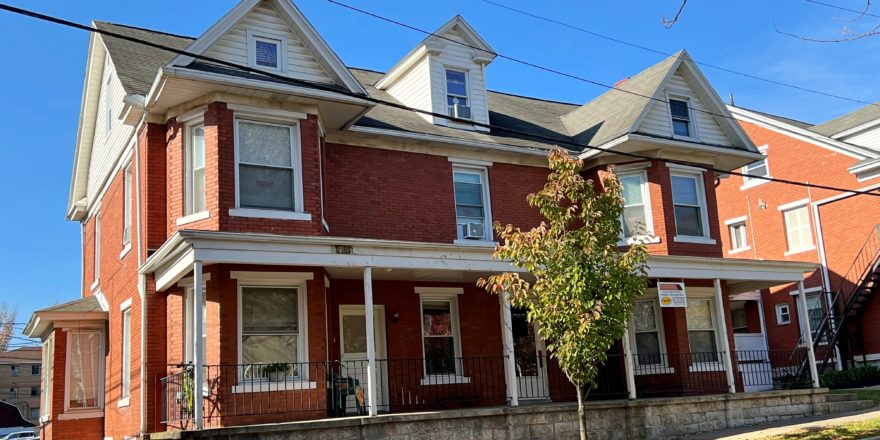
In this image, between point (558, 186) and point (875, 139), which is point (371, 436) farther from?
point (875, 139)

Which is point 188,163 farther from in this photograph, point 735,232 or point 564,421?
point 735,232

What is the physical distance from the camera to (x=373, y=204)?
663 inches

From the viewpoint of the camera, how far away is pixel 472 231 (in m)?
17.8

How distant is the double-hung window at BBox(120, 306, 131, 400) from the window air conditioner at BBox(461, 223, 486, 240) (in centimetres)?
700

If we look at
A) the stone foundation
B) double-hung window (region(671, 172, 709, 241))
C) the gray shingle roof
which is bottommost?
the stone foundation

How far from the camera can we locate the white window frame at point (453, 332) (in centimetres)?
1669

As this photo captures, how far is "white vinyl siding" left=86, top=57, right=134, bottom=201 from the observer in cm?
1775

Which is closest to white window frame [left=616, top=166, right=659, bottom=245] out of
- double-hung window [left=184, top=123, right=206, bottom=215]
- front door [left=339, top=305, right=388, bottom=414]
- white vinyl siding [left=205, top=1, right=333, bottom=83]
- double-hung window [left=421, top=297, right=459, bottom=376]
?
double-hung window [left=421, top=297, right=459, bottom=376]

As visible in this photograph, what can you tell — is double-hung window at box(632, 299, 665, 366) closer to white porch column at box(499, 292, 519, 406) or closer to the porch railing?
the porch railing

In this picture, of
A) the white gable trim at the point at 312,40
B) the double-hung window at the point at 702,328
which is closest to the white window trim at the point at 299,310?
the white gable trim at the point at 312,40

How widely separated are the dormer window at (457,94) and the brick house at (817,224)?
12.1m

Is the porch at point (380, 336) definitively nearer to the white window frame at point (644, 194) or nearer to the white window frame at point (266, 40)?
the white window frame at point (644, 194)

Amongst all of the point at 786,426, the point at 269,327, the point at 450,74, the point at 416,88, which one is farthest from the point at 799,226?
the point at 269,327

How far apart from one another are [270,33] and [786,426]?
40.1ft
